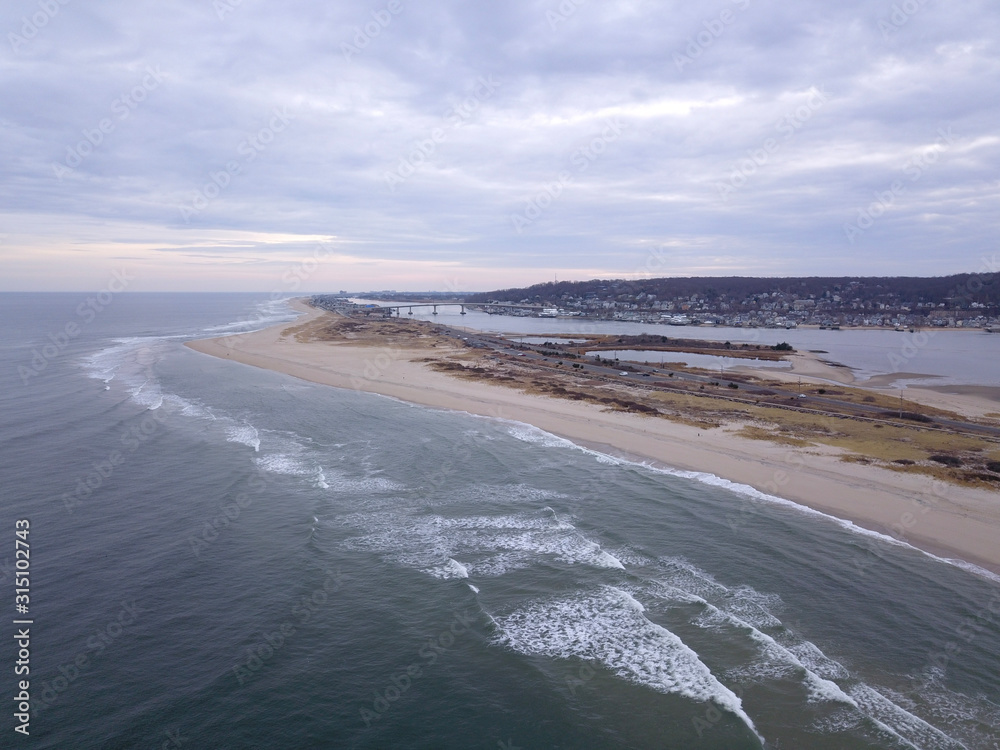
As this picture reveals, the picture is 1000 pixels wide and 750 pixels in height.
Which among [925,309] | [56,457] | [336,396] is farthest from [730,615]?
[925,309]

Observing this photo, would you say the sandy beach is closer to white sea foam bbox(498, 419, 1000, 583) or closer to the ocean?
white sea foam bbox(498, 419, 1000, 583)

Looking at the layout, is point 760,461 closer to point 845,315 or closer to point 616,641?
point 616,641

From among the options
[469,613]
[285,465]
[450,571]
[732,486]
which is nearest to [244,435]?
[285,465]

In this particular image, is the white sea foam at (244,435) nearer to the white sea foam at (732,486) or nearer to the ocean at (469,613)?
the ocean at (469,613)

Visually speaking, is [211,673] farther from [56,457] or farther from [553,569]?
[56,457]

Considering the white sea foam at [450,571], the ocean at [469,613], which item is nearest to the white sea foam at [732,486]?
the ocean at [469,613]
